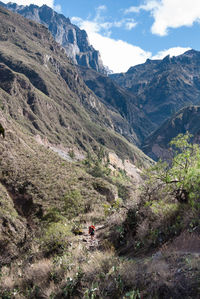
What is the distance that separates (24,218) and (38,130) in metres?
103

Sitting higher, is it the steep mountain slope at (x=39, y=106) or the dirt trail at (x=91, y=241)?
the steep mountain slope at (x=39, y=106)

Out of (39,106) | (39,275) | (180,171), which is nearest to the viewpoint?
(39,275)

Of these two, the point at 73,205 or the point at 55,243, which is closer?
the point at 55,243

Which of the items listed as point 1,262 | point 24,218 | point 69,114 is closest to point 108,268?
point 1,262

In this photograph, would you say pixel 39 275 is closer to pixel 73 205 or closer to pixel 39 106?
pixel 73 205

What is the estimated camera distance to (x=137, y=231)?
27.4ft

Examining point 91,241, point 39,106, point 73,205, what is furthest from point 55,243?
point 39,106

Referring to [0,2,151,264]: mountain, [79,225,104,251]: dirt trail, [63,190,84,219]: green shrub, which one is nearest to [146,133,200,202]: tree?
[79,225,104,251]: dirt trail

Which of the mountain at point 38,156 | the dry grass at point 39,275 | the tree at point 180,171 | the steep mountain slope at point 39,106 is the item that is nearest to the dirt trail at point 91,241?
the dry grass at point 39,275

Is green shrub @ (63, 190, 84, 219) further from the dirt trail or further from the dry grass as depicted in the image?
the dry grass

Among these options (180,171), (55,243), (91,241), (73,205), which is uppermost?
(180,171)

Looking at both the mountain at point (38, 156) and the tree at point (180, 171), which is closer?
the tree at point (180, 171)

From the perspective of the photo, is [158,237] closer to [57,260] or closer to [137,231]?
[137,231]

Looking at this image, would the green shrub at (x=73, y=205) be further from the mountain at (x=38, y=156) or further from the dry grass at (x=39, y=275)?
the dry grass at (x=39, y=275)
